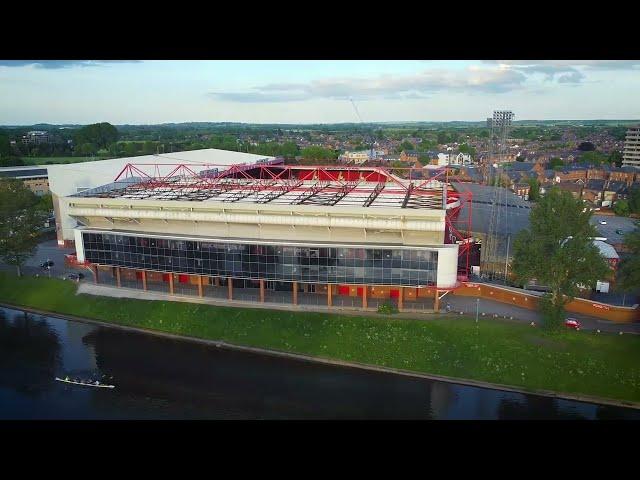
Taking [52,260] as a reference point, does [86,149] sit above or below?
above

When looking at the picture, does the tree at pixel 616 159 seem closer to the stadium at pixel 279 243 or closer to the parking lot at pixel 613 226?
the parking lot at pixel 613 226

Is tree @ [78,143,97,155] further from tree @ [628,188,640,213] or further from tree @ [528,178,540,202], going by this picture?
tree @ [628,188,640,213]

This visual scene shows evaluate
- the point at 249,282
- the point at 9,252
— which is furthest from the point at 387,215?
the point at 9,252

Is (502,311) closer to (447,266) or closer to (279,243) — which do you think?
(447,266)

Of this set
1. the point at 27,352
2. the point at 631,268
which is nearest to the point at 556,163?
the point at 631,268

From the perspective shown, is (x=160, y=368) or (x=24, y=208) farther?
(x=24, y=208)

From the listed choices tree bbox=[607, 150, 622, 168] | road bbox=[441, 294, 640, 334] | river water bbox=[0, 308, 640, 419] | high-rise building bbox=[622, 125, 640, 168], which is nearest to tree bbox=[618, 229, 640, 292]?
road bbox=[441, 294, 640, 334]
